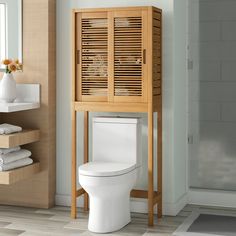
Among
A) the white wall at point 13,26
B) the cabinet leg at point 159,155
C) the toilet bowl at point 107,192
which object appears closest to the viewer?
the toilet bowl at point 107,192

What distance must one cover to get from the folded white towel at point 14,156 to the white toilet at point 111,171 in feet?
1.80

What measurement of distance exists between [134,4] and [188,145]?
133cm

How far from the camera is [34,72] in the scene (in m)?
4.85

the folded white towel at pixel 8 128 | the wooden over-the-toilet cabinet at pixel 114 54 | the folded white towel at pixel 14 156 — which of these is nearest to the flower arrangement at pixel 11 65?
the folded white towel at pixel 8 128

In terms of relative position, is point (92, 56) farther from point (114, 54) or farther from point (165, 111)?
point (165, 111)

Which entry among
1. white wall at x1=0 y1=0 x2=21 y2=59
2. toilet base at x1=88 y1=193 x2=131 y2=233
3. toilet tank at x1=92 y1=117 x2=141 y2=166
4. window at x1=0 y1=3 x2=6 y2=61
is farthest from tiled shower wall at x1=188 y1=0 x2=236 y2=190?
window at x1=0 y1=3 x2=6 y2=61

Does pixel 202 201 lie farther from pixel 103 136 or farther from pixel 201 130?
pixel 103 136

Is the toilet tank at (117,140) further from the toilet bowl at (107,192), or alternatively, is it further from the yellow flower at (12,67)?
the yellow flower at (12,67)

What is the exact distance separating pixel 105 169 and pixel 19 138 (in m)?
0.80

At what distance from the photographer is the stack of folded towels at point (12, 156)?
A: 4.48 metres

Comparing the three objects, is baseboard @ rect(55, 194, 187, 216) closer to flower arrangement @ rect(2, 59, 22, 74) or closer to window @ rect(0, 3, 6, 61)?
flower arrangement @ rect(2, 59, 22, 74)

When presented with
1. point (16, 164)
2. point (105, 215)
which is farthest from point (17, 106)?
point (105, 215)

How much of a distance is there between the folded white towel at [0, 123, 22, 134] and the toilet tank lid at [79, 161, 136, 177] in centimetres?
65

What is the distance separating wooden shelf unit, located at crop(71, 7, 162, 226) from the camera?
4.37m
